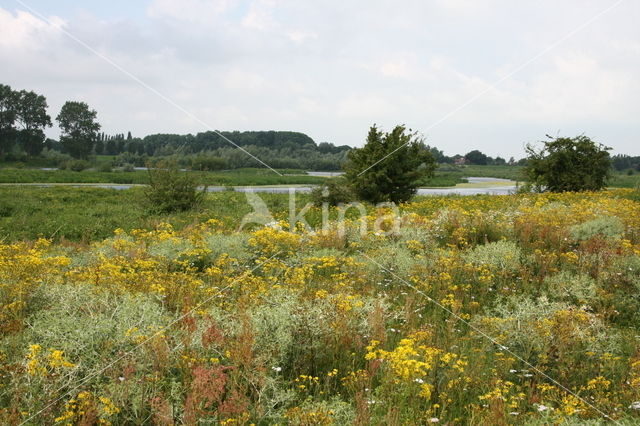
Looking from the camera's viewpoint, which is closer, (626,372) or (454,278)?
(626,372)

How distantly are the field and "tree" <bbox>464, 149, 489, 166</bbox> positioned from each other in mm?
113032

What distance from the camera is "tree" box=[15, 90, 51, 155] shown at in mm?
41969

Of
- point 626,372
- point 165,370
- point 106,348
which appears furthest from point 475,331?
point 106,348

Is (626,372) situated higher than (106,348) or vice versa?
(106,348)

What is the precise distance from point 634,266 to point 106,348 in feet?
24.1

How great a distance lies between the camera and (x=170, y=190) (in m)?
16.6

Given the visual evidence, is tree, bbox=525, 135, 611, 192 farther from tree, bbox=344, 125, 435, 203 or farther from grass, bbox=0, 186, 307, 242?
grass, bbox=0, 186, 307, 242

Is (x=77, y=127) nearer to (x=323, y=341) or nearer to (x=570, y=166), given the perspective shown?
(x=570, y=166)

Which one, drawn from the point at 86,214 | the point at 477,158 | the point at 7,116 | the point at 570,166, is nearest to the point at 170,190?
the point at 86,214

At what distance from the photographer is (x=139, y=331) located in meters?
4.07

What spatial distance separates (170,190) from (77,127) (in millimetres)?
38896

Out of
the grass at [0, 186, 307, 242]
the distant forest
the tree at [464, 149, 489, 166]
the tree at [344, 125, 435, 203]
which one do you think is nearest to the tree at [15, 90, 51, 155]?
the distant forest

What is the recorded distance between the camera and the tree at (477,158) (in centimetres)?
11625

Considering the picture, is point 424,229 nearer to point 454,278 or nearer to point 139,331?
point 454,278
